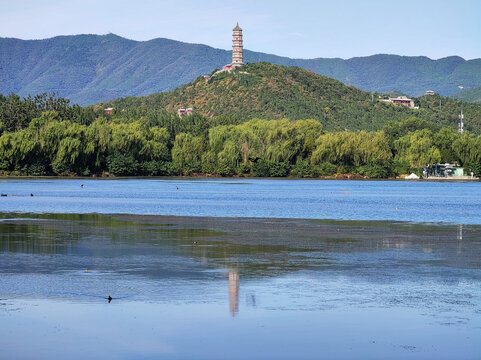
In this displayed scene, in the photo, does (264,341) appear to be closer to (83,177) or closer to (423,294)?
(423,294)

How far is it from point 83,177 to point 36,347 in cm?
10173

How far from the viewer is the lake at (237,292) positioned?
1212 centimetres

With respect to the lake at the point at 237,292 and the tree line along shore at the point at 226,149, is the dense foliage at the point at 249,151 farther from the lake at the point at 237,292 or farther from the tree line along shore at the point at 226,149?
the lake at the point at 237,292

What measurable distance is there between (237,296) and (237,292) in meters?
0.43

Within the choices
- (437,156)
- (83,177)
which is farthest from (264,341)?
(437,156)

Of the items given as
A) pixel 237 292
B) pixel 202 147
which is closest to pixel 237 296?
pixel 237 292

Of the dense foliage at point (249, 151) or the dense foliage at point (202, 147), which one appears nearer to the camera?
the dense foliage at point (202, 147)

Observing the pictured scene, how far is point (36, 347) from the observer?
464 inches

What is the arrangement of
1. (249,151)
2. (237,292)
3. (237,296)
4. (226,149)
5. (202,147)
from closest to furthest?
(237,296)
(237,292)
(249,151)
(226,149)
(202,147)

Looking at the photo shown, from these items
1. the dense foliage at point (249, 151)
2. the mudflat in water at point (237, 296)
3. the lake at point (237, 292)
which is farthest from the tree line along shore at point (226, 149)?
the mudflat in water at point (237, 296)

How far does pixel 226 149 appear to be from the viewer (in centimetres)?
11956

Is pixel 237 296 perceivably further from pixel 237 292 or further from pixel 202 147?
pixel 202 147

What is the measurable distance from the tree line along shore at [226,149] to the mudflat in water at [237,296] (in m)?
83.2

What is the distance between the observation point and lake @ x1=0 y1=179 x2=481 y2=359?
39.8ft
